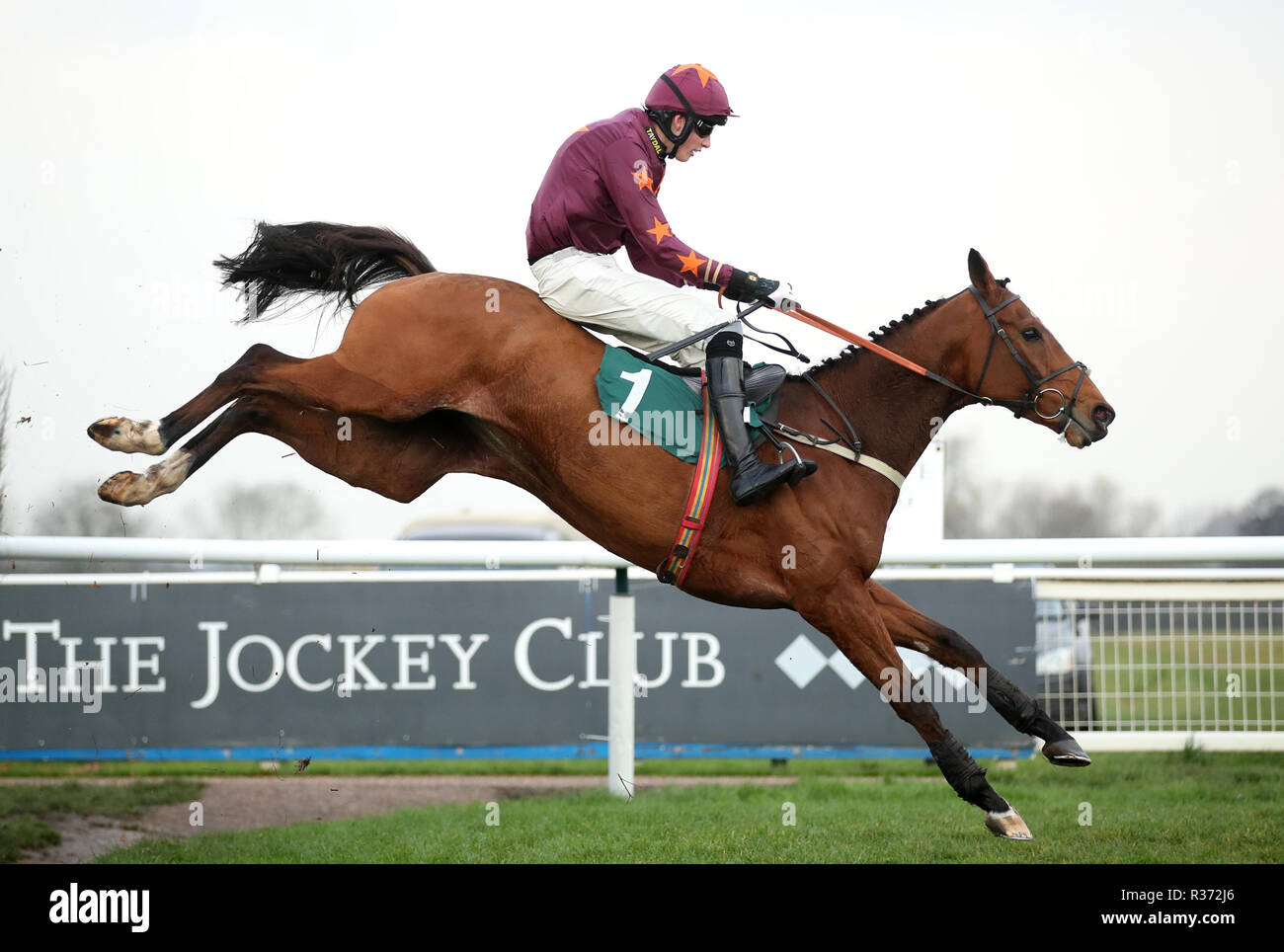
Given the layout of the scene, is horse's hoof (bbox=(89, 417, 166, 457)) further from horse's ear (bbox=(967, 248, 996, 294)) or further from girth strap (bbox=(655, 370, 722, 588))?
horse's ear (bbox=(967, 248, 996, 294))

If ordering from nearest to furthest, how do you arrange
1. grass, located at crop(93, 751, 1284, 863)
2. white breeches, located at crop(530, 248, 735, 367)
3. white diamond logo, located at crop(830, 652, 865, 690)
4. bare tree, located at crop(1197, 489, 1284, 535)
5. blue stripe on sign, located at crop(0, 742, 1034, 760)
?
white breeches, located at crop(530, 248, 735, 367)
grass, located at crop(93, 751, 1284, 863)
blue stripe on sign, located at crop(0, 742, 1034, 760)
white diamond logo, located at crop(830, 652, 865, 690)
bare tree, located at crop(1197, 489, 1284, 535)

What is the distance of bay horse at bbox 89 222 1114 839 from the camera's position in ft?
13.7

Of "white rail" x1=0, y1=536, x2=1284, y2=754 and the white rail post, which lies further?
"white rail" x1=0, y1=536, x2=1284, y2=754

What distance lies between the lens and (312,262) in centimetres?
471

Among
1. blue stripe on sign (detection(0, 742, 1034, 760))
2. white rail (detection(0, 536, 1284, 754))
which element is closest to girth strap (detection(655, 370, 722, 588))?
white rail (detection(0, 536, 1284, 754))

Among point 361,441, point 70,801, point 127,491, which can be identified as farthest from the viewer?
point 70,801

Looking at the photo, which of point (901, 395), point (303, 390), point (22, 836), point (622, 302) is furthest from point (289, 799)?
point (901, 395)

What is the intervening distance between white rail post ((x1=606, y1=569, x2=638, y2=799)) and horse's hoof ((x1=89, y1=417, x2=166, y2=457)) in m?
2.50

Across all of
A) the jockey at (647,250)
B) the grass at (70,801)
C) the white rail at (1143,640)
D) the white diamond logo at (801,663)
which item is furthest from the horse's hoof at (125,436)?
the white diamond logo at (801,663)

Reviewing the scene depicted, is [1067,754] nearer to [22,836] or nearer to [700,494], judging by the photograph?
[700,494]

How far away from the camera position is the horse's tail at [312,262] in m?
4.71

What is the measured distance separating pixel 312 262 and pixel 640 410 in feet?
4.88
